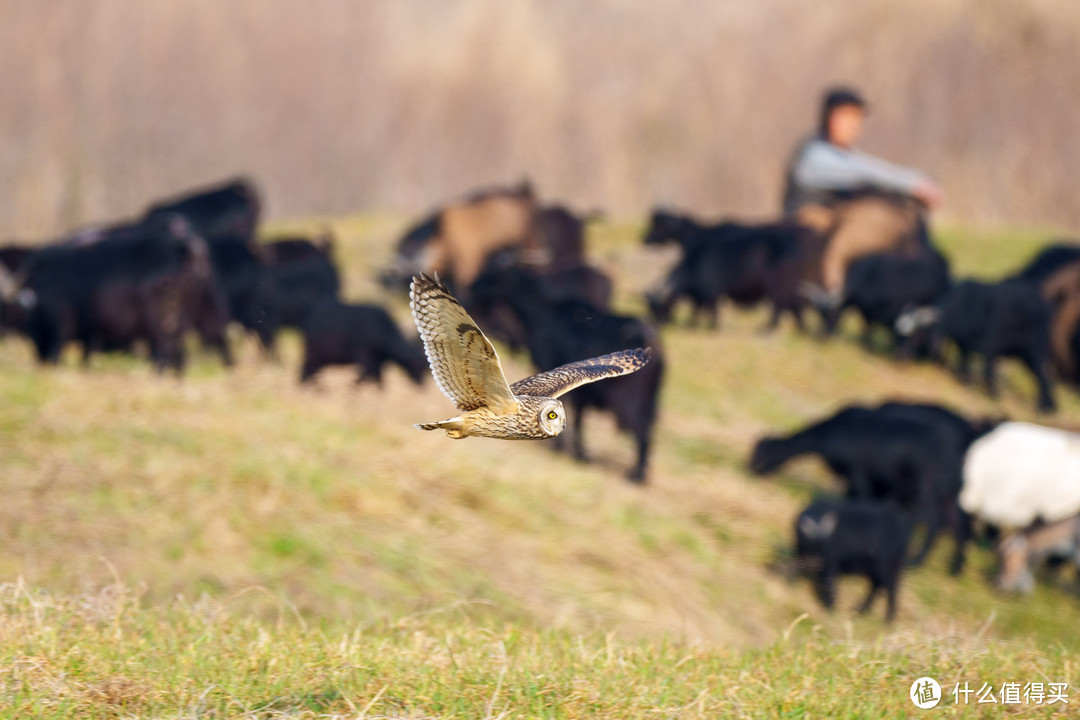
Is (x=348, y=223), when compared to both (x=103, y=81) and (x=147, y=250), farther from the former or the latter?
(x=147, y=250)

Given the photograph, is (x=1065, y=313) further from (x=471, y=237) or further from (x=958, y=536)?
(x=471, y=237)

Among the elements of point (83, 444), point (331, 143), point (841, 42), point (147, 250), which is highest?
point (841, 42)

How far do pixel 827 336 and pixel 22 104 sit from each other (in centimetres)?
932

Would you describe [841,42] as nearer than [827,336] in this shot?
No

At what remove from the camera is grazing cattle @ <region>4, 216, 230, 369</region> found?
857cm

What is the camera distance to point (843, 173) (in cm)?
1269

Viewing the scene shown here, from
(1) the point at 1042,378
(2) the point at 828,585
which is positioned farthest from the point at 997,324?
(2) the point at 828,585

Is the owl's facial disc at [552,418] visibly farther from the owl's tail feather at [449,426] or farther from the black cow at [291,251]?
the black cow at [291,251]

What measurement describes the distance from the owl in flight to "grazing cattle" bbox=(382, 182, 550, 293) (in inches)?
364

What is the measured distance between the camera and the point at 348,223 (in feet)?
50.0

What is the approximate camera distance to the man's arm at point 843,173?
12656 millimetres

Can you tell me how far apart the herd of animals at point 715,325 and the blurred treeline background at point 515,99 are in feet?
13.2

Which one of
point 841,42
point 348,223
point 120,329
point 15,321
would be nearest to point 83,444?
point 120,329

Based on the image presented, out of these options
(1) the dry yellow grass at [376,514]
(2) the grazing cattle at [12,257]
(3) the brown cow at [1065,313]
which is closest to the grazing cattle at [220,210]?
(2) the grazing cattle at [12,257]
